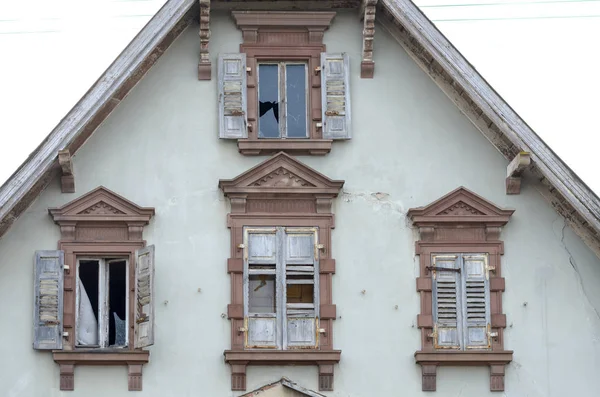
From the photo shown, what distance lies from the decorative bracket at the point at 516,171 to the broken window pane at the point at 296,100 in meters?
Result: 3.29

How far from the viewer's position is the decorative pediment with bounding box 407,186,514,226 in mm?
25359

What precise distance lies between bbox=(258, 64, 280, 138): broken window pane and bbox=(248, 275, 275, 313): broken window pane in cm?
233

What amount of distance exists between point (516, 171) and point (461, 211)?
1.06 m

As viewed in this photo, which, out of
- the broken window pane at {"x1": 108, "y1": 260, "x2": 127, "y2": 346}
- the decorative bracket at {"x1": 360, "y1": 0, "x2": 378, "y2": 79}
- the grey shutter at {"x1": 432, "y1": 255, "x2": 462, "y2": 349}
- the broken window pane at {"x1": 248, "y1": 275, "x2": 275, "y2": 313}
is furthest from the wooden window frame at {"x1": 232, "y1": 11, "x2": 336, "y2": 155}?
the broken window pane at {"x1": 108, "y1": 260, "x2": 127, "y2": 346}

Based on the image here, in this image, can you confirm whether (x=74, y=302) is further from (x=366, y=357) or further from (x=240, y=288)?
(x=366, y=357)

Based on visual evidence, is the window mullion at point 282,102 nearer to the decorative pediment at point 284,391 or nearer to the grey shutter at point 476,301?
Result: the grey shutter at point 476,301

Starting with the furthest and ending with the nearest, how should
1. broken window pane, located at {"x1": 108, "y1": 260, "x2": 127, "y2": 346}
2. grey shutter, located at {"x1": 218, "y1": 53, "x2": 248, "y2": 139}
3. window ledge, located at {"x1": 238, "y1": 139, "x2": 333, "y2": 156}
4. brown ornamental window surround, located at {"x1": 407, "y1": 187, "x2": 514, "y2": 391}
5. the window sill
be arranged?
grey shutter, located at {"x1": 218, "y1": 53, "x2": 248, "y2": 139}, window ledge, located at {"x1": 238, "y1": 139, "x2": 333, "y2": 156}, broken window pane, located at {"x1": 108, "y1": 260, "x2": 127, "y2": 346}, brown ornamental window surround, located at {"x1": 407, "y1": 187, "x2": 514, "y2": 391}, the window sill

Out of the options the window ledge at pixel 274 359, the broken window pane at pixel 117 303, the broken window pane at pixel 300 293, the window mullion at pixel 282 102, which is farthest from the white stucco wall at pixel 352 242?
the window mullion at pixel 282 102

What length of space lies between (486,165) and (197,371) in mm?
5628

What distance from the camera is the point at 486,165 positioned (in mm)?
25781

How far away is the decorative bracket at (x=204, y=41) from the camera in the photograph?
1003 inches

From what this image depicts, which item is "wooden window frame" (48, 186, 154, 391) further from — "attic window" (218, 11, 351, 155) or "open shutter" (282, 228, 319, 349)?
"open shutter" (282, 228, 319, 349)

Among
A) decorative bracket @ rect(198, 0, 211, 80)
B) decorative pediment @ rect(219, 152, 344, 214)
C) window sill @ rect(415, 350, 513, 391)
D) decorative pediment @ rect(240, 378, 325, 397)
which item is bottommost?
decorative pediment @ rect(240, 378, 325, 397)

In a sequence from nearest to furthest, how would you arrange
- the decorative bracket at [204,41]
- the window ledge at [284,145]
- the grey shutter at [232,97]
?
1. the decorative bracket at [204,41]
2. the window ledge at [284,145]
3. the grey shutter at [232,97]
